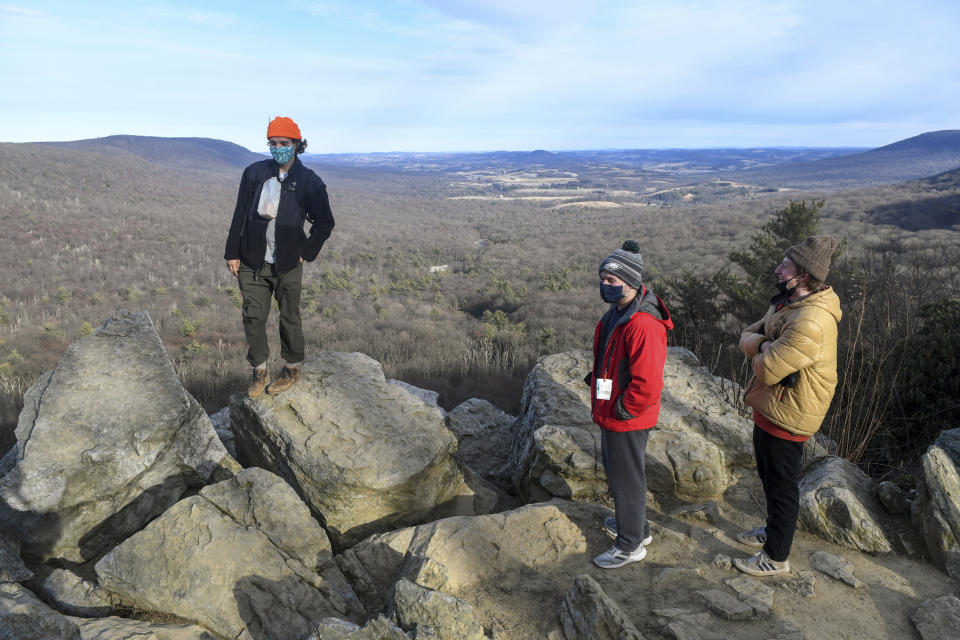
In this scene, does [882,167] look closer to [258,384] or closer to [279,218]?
[279,218]

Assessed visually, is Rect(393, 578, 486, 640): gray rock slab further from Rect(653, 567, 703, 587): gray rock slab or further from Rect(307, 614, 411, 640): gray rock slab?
Rect(653, 567, 703, 587): gray rock slab

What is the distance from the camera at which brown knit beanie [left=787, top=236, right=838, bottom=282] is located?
3211 millimetres

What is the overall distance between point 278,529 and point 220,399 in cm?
676

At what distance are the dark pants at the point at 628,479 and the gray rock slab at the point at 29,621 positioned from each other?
3.16 m

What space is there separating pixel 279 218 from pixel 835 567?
4.94 metres

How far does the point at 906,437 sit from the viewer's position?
7074mm

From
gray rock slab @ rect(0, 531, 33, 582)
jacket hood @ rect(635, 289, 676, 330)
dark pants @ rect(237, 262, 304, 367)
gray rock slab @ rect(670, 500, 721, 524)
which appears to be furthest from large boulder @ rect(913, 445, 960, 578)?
gray rock slab @ rect(0, 531, 33, 582)

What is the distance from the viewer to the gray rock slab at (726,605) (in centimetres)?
326

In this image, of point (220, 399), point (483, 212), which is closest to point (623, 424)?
point (220, 399)

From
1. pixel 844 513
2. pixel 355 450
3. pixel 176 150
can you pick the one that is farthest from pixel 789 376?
pixel 176 150

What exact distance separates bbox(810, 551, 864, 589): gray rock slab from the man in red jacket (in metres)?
1.20

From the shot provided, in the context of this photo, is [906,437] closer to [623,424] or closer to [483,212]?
[623,424]

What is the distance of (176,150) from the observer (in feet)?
438

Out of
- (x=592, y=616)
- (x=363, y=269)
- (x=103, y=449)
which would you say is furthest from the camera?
(x=363, y=269)
